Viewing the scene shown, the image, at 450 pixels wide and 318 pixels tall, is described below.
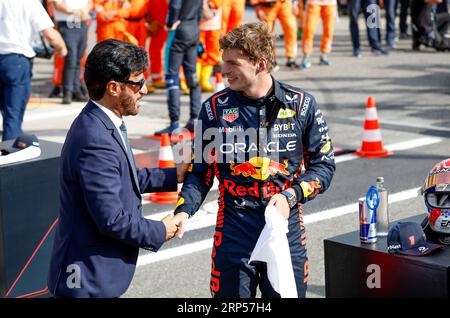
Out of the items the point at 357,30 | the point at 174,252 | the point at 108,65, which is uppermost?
the point at 108,65

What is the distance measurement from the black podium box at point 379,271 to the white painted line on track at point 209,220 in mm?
3369

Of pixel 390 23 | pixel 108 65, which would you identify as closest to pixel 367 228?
pixel 108 65

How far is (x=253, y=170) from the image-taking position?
4.84 meters

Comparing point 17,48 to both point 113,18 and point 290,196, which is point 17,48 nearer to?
point 113,18

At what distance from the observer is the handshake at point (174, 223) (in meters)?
4.60

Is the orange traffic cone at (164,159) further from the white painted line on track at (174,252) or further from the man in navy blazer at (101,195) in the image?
the man in navy blazer at (101,195)

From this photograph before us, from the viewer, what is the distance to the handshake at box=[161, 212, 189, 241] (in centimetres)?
460

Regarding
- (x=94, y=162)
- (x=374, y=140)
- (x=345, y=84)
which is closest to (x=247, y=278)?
(x=94, y=162)

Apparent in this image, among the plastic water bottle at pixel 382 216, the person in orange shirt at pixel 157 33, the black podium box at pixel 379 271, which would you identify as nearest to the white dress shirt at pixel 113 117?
the black podium box at pixel 379 271

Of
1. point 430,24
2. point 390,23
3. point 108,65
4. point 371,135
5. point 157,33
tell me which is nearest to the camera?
point 108,65

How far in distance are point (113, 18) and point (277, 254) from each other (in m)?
11.7
